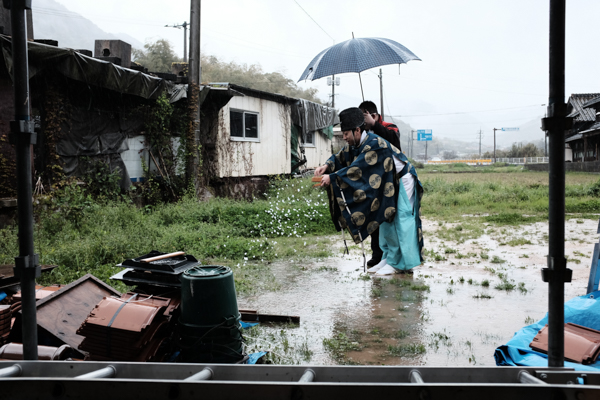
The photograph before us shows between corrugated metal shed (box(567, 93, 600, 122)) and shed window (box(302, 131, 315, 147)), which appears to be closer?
shed window (box(302, 131, 315, 147))

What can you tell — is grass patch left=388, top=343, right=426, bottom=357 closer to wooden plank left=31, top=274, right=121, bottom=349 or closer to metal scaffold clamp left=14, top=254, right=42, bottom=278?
wooden plank left=31, top=274, right=121, bottom=349

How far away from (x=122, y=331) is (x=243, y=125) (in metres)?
13.1

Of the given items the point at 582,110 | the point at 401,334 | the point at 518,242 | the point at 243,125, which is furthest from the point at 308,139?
the point at 582,110

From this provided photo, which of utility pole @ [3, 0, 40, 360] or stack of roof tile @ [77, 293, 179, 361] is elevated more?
utility pole @ [3, 0, 40, 360]

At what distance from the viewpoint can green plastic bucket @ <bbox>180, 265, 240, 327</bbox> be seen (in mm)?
3154

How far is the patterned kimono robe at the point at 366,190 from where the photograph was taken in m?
5.71

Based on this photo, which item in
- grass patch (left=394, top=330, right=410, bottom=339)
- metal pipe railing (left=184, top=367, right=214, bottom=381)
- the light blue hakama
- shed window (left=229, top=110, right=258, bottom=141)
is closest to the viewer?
metal pipe railing (left=184, top=367, right=214, bottom=381)

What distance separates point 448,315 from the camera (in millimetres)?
4543

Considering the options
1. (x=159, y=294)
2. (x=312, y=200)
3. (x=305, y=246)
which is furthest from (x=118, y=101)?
(x=159, y=294)

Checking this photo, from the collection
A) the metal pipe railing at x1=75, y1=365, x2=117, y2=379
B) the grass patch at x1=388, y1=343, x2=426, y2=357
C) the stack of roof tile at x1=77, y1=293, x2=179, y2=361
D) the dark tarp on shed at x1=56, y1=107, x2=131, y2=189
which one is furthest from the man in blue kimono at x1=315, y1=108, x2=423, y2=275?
the dark tarp on shed at x1=56, y1=107, x2=131, y2=189

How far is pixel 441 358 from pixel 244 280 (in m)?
3.04

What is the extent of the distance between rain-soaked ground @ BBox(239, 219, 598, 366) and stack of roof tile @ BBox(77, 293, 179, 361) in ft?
3.18

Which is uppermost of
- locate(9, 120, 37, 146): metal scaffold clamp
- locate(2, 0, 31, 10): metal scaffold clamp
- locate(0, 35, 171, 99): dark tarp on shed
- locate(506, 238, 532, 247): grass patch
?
locate(0, 35, 171, 99): dark tarp on shed

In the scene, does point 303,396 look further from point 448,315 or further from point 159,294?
point 448,315
